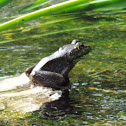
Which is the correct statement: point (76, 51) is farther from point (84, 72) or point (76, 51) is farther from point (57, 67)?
point (84, 72)

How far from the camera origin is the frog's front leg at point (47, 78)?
14.5 feet

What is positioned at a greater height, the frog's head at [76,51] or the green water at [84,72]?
the frog's head at [76,51]

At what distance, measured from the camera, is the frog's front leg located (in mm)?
4410

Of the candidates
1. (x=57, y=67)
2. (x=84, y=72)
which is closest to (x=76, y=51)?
(x=57, y=67)

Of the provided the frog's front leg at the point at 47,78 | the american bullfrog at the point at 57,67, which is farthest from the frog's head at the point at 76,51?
the frog's front leg at the point at 47,78

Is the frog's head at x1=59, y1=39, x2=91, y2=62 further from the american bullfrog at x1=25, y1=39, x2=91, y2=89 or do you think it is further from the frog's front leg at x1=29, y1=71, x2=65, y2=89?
the frog's front leg at x1=29, y1=71, x2=65, y2=89

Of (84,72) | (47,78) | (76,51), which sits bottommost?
(84,72)

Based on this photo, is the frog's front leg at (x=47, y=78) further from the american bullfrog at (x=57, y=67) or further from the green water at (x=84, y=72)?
the green water at (x=84, y=72)

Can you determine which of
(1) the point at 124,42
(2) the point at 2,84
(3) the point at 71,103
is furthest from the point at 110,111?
(1) the point at 124,42

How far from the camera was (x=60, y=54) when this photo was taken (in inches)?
185

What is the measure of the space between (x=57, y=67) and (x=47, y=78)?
35cm

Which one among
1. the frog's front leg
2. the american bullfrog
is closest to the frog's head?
the american bullfrog

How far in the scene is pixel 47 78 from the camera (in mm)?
4410

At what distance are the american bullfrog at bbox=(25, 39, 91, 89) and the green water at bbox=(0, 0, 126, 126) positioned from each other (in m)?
0.25
